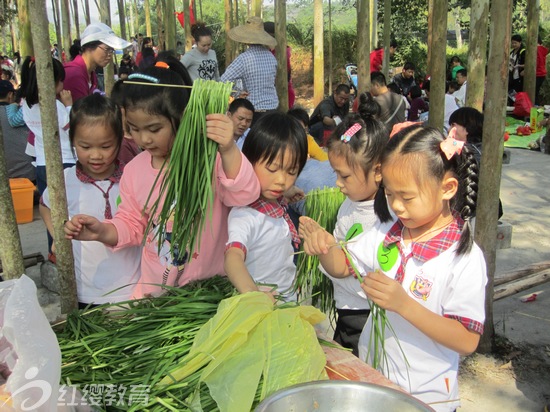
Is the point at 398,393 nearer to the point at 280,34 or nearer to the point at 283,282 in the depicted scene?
the point at 283,282

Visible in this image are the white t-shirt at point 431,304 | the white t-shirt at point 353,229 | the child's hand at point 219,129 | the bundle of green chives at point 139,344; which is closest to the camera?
the bundle of green chives at point 139,344

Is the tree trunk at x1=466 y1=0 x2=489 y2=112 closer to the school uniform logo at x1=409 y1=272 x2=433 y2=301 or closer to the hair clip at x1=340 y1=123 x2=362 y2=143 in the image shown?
the hair clip at x1=340 y1=123 x2=362 y2=143

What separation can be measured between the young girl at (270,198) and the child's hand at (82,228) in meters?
0.50

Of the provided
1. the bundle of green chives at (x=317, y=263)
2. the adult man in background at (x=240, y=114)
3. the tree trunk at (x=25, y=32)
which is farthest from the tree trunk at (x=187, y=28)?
the bundle of green chives at (x=317, y=263)

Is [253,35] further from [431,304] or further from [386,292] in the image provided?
[386,292]

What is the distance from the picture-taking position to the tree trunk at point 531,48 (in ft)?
39.5

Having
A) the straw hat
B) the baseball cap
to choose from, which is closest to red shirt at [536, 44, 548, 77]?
the straw hat

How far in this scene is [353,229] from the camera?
2.26m

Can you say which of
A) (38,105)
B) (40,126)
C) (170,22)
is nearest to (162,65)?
(38,105)

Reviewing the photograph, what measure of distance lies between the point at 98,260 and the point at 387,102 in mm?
6056

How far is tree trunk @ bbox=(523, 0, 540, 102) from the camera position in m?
12.0

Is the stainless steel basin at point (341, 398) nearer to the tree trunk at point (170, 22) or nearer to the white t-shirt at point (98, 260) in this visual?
the white t-shirt at point (98, 260)

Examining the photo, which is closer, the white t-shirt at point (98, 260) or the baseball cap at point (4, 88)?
the white t-shirt at point (98, 260)

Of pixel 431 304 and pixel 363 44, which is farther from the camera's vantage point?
pixel 363 44
